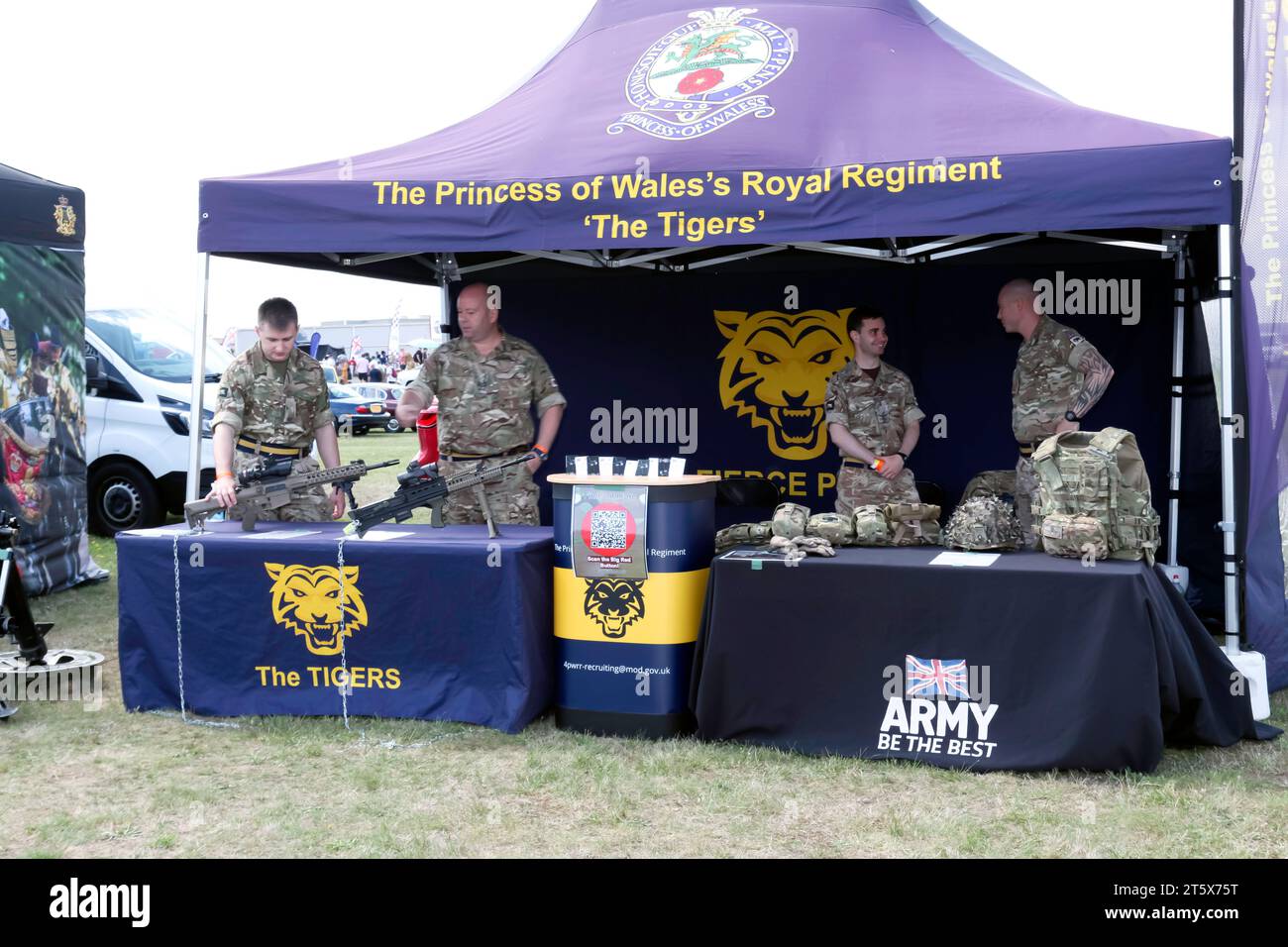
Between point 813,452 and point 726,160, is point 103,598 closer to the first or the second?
point 813,452

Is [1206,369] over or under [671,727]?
over

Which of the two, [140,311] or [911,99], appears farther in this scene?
[140,311]

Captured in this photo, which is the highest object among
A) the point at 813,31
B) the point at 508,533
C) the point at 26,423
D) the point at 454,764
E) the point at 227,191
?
the point at 813,31

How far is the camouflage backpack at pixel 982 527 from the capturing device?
163 inches

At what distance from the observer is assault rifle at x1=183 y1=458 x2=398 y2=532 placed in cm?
466

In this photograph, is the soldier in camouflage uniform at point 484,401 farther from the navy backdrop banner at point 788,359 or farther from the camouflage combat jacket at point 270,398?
the navy backdrop banner at point 788,359

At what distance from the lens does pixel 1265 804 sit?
11.5ft

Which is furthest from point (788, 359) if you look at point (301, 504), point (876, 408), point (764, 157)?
point (301, 504)

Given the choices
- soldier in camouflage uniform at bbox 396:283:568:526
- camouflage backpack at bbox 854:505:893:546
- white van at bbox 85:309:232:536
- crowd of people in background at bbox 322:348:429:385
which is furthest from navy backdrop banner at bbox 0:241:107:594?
crowd of people in background at bbox 322:348:429:385

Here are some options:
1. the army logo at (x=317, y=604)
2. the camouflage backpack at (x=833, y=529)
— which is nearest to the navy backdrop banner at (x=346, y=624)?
the army logo at (x=317, y=604)

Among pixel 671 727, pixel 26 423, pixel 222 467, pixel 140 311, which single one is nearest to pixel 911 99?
pixel 671 727

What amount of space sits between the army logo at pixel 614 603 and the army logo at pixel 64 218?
4.95 m

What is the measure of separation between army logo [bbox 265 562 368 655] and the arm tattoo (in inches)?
123

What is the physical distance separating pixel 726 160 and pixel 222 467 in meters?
2.32
